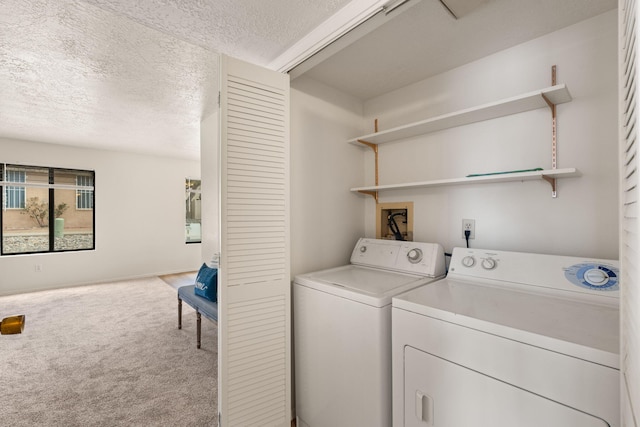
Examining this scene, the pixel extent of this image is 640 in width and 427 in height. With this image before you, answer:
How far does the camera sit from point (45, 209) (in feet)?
16.1

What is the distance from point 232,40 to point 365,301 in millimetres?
1532

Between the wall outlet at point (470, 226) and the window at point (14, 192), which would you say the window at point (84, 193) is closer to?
the window at point (14, 192)

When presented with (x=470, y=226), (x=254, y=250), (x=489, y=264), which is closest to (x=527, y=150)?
(x=470, y=226)

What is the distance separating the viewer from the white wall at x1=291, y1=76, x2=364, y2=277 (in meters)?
1.93

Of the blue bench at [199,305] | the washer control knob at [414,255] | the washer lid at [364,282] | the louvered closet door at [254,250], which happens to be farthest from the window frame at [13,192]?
the washer control knob at [414,255]

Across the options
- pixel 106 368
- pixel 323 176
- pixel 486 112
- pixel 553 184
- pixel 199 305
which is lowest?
pixel 106 368

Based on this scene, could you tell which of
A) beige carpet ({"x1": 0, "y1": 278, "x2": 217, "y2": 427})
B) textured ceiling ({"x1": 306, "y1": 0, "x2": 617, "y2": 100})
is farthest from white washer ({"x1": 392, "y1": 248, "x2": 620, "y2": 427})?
beige carpet ({"x1": 0, "y1": 278, "x2": 217, "y2": 427})

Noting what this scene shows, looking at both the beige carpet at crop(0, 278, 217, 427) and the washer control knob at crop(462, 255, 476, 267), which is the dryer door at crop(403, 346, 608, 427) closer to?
the washer control knob at crop(462, 255, 476, 267)

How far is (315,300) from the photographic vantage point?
1.66 metres

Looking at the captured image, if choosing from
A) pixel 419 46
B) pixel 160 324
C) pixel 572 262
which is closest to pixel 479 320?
pixel 572 262

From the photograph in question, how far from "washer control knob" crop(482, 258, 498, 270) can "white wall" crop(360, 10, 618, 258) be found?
21cm

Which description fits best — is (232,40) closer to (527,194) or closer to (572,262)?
(527,194)

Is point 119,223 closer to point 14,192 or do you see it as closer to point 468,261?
point 14,192

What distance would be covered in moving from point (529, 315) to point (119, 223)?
6.26 m
